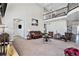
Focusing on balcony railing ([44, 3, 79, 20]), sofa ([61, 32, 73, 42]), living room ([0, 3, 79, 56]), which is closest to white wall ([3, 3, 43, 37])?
living room ([0, 3, 79, 56])

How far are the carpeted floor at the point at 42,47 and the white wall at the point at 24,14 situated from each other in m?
0.17

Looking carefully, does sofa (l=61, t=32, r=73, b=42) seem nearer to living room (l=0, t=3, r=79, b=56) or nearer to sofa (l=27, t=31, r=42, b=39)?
living room (l=0, t=3, r=79, b=56)

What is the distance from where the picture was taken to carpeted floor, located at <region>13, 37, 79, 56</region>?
2.16 m

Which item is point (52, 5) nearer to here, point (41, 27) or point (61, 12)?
point (61, 12)

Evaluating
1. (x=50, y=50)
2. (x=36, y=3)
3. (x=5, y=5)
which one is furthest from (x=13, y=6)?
(x=50, y=50)

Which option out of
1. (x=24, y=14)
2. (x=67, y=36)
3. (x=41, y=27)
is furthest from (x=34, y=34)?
(x=67, y=36)

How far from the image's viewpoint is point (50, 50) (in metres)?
2.18

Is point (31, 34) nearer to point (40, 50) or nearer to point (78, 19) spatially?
point (40, 50)

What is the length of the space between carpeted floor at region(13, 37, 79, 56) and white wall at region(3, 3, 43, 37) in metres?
0.17

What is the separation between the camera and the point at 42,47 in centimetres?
219

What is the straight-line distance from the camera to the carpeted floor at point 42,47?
2160 mm

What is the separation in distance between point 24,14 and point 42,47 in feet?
1.78

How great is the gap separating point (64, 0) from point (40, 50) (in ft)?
2.60

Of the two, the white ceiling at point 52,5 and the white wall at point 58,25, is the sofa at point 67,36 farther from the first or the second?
the white ceiling at point 52,5
